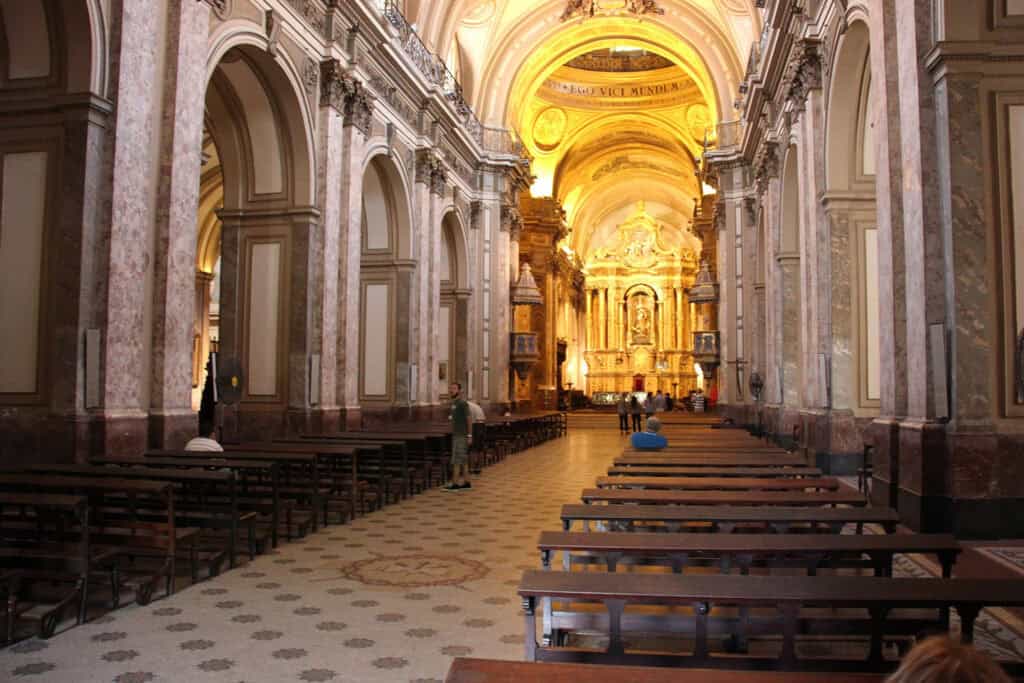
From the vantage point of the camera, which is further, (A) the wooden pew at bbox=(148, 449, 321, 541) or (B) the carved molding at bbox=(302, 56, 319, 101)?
(B) the carved molding at bbox=(302, 56, 319, 101)

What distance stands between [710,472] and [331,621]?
11.7 ft

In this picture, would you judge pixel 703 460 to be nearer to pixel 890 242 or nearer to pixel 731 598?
pixel 890 242

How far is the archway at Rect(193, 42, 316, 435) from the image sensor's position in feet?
40.2

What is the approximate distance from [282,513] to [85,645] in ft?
13.3

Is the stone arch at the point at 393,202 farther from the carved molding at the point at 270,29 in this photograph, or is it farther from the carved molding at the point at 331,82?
the carved molding at the point at 270,29

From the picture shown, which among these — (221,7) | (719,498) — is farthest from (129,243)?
(719,498)

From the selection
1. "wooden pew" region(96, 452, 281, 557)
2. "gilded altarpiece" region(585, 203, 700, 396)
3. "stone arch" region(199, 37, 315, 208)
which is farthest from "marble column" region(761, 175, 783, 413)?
"gilded altarpiece" region(585, 203, 700, 396)

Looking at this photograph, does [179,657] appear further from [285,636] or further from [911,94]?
[911,94]

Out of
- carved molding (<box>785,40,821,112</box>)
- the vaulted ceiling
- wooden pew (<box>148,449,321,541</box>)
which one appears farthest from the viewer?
the vaulted ceiling

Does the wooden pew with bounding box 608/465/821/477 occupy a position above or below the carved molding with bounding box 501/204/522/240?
below

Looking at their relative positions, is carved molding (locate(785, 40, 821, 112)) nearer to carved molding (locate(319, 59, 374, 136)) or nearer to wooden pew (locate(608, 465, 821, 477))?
wooden pew (locate(608, 465, 821, 477))

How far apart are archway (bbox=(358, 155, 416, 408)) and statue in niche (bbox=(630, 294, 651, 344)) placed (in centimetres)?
2662

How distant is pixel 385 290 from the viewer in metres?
17.2

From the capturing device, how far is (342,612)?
4781 millimetres
